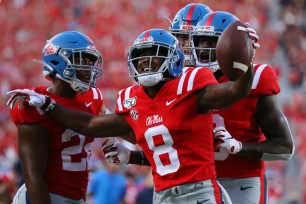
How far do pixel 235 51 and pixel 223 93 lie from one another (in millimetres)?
241

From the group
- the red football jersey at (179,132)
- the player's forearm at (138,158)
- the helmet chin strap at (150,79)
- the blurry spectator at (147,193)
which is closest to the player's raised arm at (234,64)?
the red football jersey at (179,132)

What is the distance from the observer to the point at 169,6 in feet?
52.5

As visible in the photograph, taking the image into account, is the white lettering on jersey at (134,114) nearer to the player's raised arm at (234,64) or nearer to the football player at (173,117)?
the football player at (173,117)

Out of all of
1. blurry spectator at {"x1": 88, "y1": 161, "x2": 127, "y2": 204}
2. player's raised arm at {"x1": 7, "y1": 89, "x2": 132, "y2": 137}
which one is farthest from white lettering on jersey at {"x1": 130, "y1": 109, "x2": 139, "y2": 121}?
blurry spectator at {"x1": 88, "y1": 161, "x2": 127, "y2": 204}

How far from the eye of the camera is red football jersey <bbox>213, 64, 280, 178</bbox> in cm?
496

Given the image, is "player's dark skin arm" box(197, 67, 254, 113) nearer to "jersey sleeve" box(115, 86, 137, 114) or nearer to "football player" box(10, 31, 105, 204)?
"jersey sleeve" box(115, 86, 137, 114)

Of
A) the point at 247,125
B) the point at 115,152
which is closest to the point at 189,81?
the point at 247,125

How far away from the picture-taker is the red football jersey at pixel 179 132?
14.6 feet

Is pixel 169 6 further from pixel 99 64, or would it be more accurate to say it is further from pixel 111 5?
pixel 99 64

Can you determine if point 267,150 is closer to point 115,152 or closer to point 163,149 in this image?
point 163,149

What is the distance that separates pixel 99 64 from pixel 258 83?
3.23 feet

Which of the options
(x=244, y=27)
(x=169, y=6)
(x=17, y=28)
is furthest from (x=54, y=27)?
(x=244, y=27)

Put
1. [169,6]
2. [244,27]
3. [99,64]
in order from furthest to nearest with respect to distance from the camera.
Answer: [169,6]
[99,64]
[244,27]

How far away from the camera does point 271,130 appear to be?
5.02 metres
